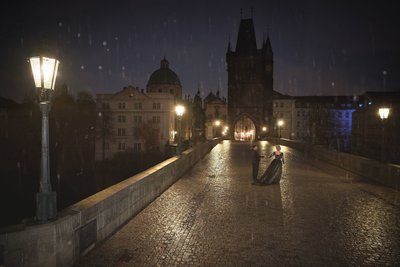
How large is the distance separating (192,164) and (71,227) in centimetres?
1419

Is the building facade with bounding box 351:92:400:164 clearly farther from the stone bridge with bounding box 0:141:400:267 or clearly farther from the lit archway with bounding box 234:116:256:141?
the stone bridge with bounding box 0:141:400:267

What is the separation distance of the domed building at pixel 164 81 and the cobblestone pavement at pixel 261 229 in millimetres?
75570

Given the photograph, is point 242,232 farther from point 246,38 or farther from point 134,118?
point 246,38

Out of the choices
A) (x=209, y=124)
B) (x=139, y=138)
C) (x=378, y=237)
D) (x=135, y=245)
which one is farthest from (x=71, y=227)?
(x=209, y=124)

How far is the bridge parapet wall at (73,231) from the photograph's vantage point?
4828 millimetres

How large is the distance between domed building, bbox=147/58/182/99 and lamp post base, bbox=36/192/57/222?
Result: 80.3m

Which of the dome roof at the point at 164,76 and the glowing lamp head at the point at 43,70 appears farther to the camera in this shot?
the dome roof at the point at 164,76

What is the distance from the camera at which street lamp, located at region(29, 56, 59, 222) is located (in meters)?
5.43

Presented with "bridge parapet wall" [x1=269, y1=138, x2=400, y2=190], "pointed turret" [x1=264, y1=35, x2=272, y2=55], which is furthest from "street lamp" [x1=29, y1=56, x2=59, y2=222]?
"pointed turret" [x1=264, y1=35, x2=272, y2=55]

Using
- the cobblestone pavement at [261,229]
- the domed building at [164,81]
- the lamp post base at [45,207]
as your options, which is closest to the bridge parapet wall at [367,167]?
the cobblestone pavement at [261,229]

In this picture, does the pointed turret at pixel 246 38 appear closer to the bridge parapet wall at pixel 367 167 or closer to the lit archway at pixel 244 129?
the lit archway at pixel 244 129

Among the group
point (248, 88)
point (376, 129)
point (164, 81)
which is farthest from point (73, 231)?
point (164, 81)

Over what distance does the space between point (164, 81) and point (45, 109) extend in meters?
82.2

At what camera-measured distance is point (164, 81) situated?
86625mm
